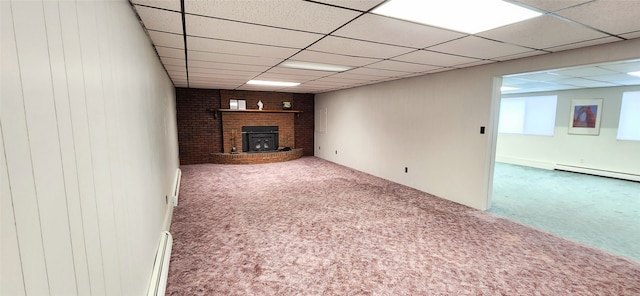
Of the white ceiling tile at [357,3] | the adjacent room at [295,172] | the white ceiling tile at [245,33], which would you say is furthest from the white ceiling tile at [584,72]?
the white ceiling tile at [245,33]

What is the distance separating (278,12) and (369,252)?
7.78ft

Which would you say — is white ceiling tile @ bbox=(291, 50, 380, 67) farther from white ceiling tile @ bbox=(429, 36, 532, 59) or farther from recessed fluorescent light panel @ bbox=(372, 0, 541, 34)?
recessed fluorescent light panel @ bbox=(372, 0, 541, 34)

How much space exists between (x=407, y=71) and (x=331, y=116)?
4.01 m

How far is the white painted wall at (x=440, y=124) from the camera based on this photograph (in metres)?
3.64

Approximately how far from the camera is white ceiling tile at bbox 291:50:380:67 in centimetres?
331

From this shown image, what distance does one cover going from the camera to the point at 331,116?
27.6ft

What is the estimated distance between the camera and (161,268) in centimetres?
229

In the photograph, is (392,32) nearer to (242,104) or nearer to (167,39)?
(167,39)

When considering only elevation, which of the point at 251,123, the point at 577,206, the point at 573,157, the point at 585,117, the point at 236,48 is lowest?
the point at 577,206

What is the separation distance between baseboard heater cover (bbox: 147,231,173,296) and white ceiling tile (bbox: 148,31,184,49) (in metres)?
1.93

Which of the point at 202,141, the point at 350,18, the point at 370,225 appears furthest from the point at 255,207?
the point at 202,141

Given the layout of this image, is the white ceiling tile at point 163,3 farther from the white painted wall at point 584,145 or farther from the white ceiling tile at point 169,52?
the white painted wall at point 584,145

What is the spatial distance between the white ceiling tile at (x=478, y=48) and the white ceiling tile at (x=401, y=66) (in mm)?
767

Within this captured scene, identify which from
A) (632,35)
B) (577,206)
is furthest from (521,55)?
(577,206)
